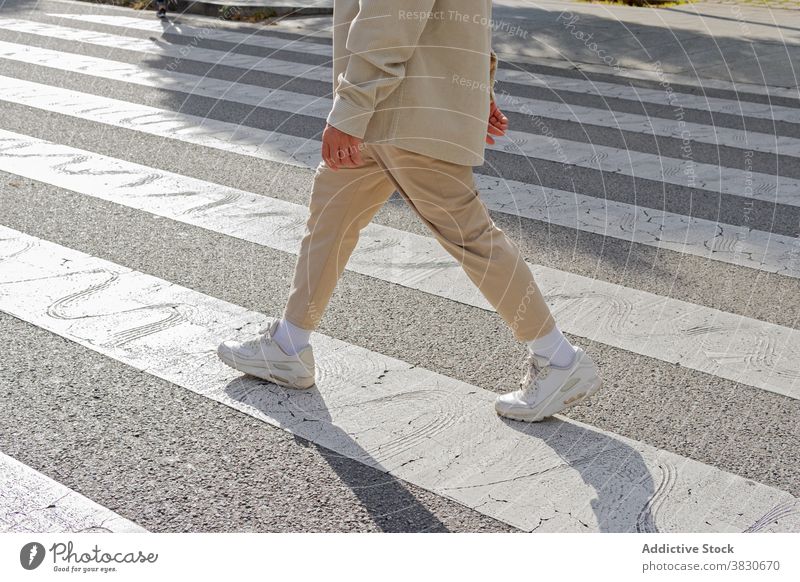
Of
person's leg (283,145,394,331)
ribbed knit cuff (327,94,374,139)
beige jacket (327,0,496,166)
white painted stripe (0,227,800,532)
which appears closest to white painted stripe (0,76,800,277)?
white painted stripe (0,227,800,532)

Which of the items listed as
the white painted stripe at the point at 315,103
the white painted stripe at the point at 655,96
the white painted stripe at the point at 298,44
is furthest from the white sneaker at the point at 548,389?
the white painted stripe at the point at 298,44

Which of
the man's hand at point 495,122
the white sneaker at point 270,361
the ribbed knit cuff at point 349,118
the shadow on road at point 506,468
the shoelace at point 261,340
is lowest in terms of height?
the shadow on road at point 506,468

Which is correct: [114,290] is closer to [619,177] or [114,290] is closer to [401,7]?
[401,7]

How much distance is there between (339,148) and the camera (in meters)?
2.98

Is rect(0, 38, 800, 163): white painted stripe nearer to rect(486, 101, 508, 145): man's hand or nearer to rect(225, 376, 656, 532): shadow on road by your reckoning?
rect(486, 101, 508, 145): man's hand

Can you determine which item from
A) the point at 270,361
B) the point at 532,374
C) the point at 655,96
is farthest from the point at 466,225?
the point at 655,96

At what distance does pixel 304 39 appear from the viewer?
37.7 ft

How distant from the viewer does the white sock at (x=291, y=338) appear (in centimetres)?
341

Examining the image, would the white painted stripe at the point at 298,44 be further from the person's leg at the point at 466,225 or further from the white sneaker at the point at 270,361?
the white sneaker at the point at 270,361

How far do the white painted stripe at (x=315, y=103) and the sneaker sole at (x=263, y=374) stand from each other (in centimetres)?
407

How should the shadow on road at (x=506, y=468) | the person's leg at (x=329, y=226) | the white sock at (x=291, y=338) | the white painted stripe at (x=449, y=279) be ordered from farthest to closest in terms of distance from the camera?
the white painted stripe at (x=449, y=279), the white sock at (x=291, y=338), the person's leg at (x=329, y=226), the shadow on road at (x=506, y=468)

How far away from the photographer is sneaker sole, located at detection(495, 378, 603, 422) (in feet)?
10.7

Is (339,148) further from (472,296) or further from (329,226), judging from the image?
(472,296)
